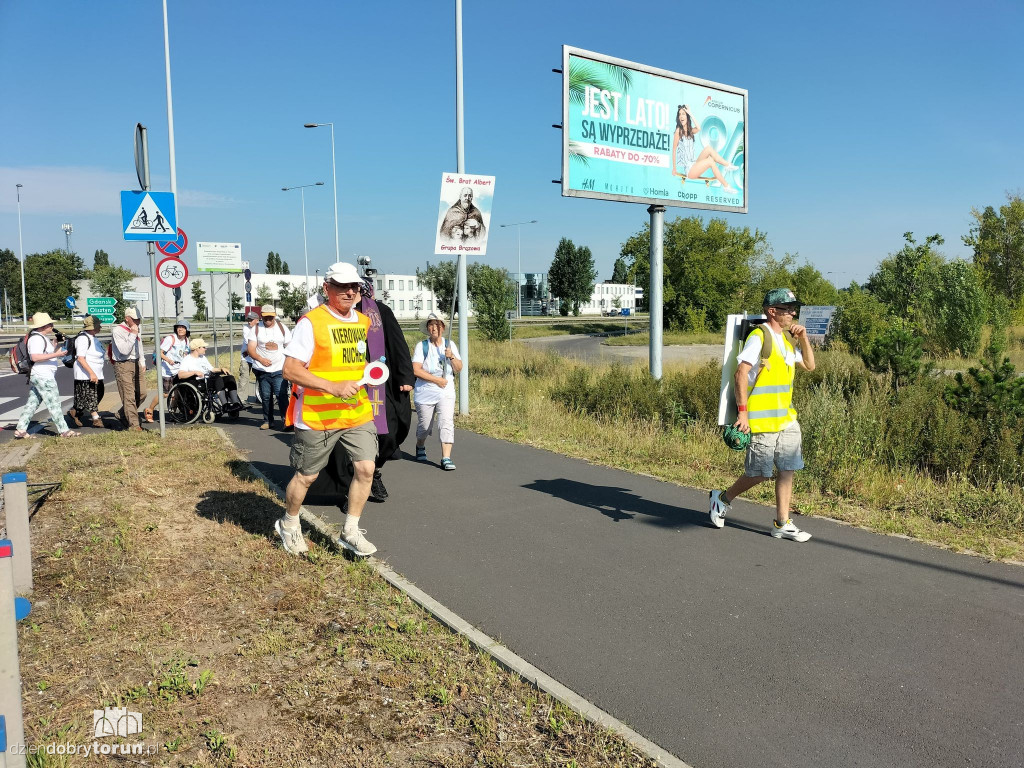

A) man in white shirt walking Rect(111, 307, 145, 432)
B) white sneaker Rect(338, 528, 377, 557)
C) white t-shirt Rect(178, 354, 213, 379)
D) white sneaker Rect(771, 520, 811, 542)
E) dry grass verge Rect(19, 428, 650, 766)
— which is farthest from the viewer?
white t-shirt Rect(178, 354, 213, 379)

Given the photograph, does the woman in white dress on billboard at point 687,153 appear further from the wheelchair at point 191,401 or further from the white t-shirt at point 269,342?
the wheelchair at point 191,401

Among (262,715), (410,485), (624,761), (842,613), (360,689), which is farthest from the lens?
(410,485)

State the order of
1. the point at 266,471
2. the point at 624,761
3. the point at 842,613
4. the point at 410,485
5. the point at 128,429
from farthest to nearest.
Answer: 1. the point at 128,429
2. the point at 266,471
3. the point at 410,485
4. the point at 842,613
5. the point at 624,761

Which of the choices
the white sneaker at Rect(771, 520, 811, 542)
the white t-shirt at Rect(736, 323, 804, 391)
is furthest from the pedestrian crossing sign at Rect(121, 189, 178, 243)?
the white sneaker at Rect(771, 520, 811, 542)

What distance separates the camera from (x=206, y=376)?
12594 mm

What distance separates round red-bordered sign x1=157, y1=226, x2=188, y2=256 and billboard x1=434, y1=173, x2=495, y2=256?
13.3 feet

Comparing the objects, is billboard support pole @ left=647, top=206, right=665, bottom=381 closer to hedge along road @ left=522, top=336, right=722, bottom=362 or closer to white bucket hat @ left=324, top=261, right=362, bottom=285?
hedge along road @ left=522, top=336, right=722, bottom=362

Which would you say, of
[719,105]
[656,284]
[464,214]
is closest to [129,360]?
[464,214]

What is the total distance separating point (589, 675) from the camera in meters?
3.62

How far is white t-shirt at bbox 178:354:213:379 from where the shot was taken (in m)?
12.4

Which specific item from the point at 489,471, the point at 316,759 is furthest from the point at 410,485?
the point at 316,759

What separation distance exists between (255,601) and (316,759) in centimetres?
180

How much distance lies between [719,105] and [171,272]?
11414 millimetres

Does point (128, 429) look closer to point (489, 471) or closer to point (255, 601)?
point (489, 471)
